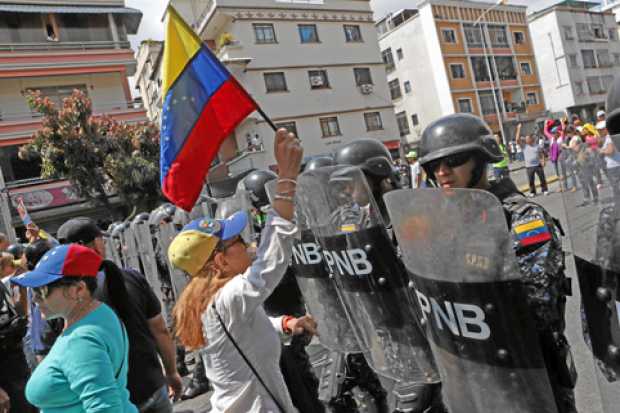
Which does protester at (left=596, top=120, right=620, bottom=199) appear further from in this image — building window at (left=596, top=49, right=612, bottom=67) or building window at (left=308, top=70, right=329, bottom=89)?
building window at (left=596, top=49, right=612, bottom=67)

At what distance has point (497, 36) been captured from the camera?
41312 mm

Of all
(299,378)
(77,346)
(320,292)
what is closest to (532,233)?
(299,378)

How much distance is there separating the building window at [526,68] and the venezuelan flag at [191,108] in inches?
1776

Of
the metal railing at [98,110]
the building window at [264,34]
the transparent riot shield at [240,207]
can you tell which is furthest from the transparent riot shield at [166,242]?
the building window at [264,34]

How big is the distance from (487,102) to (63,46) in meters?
29.2

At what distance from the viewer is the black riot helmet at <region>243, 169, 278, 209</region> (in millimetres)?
5574

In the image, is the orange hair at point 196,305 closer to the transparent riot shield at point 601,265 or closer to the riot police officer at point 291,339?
the riot police officer at point 291,339

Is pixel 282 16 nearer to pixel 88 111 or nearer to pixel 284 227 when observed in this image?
pixel 88 111

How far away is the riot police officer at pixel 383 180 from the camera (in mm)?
2645

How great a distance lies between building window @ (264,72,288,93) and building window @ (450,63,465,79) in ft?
50.0

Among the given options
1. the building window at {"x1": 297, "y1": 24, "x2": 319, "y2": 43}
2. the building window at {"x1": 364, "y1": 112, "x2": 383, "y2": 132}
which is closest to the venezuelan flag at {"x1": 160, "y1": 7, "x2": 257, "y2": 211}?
the building window at {"x1": 297, "y1": 24, "x2": 319, "y2": 43}

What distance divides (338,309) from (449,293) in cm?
154

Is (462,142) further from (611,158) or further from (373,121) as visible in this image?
(373,121)

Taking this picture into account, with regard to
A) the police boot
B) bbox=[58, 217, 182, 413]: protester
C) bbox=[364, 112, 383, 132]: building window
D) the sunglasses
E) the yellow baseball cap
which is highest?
bbox=[364, 112, 383, 132]: building window
